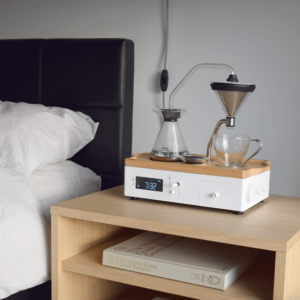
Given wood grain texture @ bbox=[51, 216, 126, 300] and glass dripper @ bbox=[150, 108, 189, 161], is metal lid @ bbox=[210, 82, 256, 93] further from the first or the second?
wood grain texture @ bbox=[51, 216, 126, 300]

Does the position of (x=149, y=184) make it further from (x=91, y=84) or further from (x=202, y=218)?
(x=91, y=84)

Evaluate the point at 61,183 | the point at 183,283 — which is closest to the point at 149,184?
the point at 183,283

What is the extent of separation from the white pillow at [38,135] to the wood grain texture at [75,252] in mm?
302

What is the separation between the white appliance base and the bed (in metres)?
0.48

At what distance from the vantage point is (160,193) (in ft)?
3.80

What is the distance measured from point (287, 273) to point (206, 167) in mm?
349

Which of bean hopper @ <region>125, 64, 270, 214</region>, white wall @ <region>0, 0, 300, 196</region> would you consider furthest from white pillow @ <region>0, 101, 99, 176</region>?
bean hopper @ <region>125, 64, 270, 214</region>

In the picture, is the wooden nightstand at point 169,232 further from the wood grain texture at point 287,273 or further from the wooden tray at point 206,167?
the wooden tray at point 206,167

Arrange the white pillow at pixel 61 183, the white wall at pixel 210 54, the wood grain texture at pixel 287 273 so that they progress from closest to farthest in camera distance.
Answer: the wood grain texture at pixel 287 273 < the white pillow at pixel 61 183 < the white wall at pixel 210 54

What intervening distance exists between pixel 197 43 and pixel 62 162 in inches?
29.4

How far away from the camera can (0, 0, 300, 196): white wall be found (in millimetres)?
1473

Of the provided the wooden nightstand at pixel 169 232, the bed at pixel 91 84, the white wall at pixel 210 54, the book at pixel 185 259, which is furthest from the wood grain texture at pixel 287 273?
the bed at pixel 91 84

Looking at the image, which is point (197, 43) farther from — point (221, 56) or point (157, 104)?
point (157, 104)

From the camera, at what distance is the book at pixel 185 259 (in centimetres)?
99
